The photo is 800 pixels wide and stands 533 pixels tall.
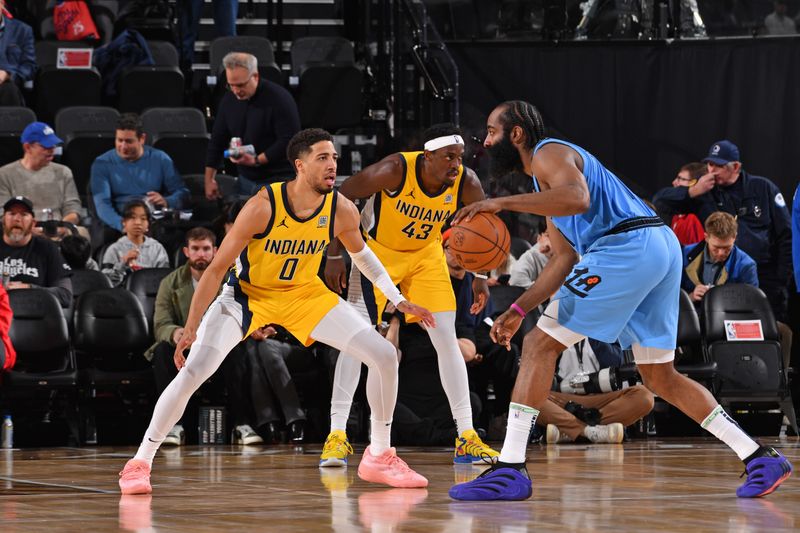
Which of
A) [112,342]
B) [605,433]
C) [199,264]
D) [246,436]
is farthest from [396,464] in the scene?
[112,342]

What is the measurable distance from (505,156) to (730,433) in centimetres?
147

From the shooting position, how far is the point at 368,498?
536cm

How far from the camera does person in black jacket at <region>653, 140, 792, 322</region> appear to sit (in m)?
10.7

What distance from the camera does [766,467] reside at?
527cm

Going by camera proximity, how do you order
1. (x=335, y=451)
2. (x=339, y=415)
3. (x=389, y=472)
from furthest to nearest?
(x=339, y=415) < (x=335, y=451) < (x=389, y=472)

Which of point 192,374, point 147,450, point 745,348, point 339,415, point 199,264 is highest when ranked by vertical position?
point 192,374

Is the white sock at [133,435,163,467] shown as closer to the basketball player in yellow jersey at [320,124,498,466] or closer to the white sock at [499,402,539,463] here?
the basketball player in yellow jersey at [320,124,498,466]

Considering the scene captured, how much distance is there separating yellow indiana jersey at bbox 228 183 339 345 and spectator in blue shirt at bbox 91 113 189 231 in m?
4.45

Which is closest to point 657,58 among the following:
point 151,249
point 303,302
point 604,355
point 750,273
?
point 750,273

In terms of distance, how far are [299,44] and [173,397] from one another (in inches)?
312

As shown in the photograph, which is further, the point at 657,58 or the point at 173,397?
the point at 657,58

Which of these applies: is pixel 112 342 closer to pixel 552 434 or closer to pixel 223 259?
pixel 552 434

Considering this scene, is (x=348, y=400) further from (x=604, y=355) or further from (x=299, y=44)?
(x=299, y=44)

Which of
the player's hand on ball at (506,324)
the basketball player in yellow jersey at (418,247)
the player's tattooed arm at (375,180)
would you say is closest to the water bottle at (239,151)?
the basketball player in yellow jersey at (418,247)
